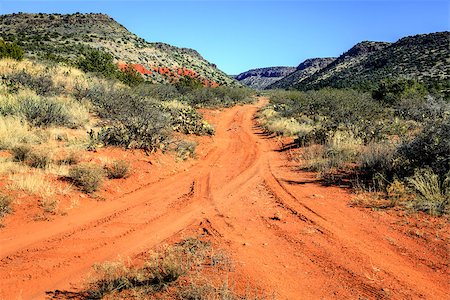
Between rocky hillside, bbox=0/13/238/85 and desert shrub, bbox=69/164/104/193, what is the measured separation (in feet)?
127

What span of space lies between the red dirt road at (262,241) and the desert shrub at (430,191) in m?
0.71

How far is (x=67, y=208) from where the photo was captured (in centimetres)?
750

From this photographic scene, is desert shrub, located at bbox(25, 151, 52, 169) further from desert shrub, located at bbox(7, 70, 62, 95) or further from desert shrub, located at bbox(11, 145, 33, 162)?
desert shrub, located at bbox(7, 70, 62, 95)

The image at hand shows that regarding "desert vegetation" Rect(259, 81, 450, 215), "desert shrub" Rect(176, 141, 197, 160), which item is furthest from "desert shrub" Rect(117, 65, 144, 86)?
"desert shrub" Rect(176, 141, 197, 160)

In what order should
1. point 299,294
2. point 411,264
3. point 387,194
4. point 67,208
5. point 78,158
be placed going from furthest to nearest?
1. point 78,158
2. point 387,194
3. point 67,208
4. point 411,264
5. point 299,294

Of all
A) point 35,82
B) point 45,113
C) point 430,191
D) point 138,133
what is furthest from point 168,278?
point 35,82

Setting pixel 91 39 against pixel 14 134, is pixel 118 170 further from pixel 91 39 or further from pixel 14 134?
pixel 91 39

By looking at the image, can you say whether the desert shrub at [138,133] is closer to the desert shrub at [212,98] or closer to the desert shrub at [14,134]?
the desert shrub at [14,134]

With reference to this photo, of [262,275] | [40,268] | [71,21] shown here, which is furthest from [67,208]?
[71,21]

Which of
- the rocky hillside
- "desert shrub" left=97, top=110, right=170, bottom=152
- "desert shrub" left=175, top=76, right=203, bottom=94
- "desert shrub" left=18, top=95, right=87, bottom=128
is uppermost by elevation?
the rocky hillside

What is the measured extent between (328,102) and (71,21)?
6309 centimetres

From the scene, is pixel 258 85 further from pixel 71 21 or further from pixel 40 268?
pixel 40 268

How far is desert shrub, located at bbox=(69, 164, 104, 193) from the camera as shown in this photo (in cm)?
836

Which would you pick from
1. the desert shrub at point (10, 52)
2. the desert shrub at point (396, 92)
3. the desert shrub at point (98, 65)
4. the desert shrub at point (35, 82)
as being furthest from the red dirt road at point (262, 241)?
the desert shrub at point (396, 92)
